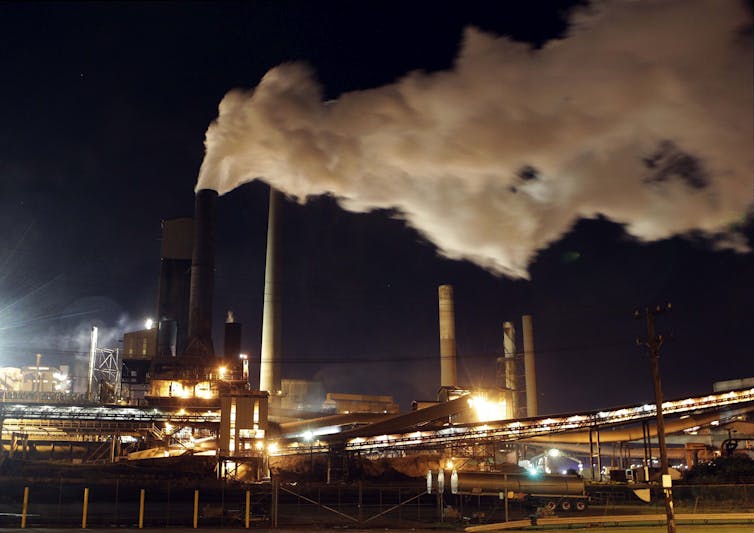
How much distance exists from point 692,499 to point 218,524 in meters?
24.5

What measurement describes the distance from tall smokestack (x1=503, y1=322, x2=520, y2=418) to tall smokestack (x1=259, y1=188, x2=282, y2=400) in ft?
113

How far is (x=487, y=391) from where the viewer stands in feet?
245

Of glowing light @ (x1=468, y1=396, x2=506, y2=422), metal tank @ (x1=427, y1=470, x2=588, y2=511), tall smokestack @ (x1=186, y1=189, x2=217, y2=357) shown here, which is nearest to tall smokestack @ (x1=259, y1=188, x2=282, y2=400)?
tall smokestack @ (x1=186, y1=189, x2=217, y2=357)

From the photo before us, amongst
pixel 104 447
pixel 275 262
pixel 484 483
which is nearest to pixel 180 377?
pixel 104 447

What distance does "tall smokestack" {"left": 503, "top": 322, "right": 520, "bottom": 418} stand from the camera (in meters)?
98.3

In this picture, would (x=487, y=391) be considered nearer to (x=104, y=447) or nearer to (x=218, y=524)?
(x=104, y=447)

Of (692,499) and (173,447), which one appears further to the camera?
(173,447)

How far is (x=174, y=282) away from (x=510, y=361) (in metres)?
48.0

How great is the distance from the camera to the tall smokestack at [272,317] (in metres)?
81.6

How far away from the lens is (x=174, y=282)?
87.0 m

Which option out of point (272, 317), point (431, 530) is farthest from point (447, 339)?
point (431, 530)

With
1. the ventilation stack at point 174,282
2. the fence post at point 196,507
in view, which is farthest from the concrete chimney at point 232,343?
the fence post at point 196,507

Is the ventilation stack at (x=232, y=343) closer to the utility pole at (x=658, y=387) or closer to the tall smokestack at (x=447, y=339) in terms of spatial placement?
the tall smokestack at (x=447, y=339)

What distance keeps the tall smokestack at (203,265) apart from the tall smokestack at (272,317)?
7.19m
